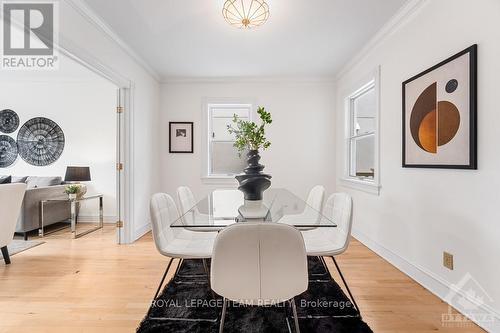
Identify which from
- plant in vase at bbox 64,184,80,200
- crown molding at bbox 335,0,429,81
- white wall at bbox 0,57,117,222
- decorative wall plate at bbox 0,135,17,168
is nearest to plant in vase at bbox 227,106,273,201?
crown molding at bbox 335,0,429,81

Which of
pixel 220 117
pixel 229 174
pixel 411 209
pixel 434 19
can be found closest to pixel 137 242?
pixel 229 174

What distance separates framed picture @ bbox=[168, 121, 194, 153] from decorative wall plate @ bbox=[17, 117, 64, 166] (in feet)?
7.03

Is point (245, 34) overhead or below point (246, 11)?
overhead

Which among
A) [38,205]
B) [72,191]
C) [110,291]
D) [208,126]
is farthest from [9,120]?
[110,291]

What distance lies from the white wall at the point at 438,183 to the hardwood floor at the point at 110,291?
0.27 meters

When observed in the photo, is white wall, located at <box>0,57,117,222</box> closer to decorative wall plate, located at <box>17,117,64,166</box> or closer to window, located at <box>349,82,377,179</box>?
decorative wall plate, located at <box>17,117,64,166</box>

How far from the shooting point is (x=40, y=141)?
477 cm

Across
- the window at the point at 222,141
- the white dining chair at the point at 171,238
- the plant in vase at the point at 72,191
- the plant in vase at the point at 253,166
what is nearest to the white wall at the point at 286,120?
the window at the point at 222,141

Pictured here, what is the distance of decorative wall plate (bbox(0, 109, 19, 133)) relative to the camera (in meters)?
4.82

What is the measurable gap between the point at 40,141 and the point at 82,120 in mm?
900

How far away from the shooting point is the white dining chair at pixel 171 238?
1.79 meters

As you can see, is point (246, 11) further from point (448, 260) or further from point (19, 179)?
point (19, 179)

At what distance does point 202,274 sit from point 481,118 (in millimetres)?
2545

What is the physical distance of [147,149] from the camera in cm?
395
